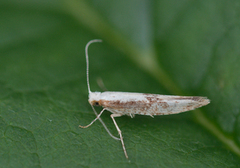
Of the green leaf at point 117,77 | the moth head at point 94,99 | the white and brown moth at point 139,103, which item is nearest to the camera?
the green leaf at point 117,77

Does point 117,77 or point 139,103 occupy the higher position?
point 117,77

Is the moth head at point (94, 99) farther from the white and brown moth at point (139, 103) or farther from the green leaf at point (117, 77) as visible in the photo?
the green leaf at point (117, 77)

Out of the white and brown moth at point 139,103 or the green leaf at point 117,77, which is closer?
the green leaf at point 117,77

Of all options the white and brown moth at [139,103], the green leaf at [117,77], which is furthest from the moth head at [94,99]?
the green leaf at [117,77]

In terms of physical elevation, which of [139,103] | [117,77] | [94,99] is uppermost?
[117,77]

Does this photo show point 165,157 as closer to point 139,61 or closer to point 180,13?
point 139,61
